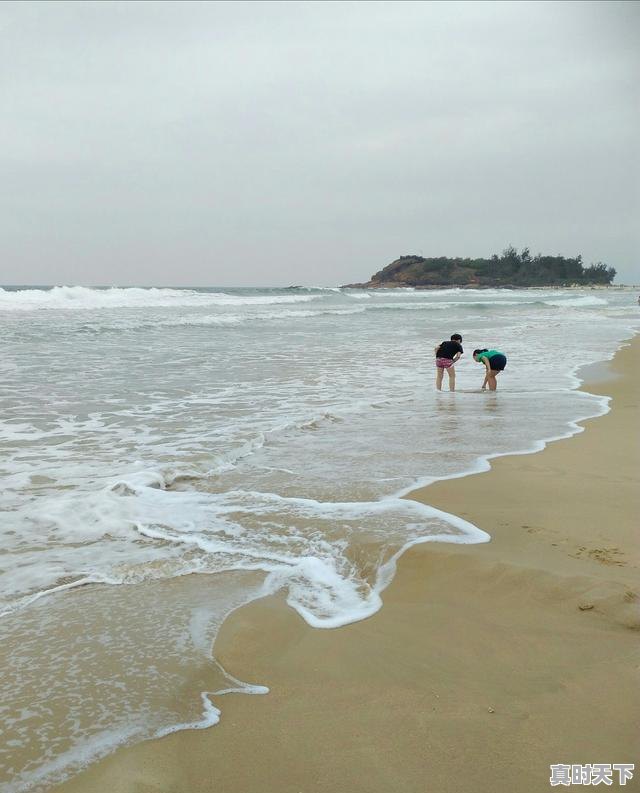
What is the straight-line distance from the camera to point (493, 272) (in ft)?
430

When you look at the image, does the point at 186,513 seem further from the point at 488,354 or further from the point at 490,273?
the point at 490,273

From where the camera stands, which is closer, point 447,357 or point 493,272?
point 447,357

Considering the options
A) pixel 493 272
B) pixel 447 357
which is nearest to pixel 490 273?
pixel 493 272

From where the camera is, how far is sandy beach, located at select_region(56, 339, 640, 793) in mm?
2119

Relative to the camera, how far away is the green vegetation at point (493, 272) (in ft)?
412

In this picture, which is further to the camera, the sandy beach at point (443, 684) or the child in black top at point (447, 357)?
the child in black top at point (447, 357)

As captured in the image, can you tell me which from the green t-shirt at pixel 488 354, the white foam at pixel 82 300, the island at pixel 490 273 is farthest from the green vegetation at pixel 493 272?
the green t-shirt at pixel 488 354

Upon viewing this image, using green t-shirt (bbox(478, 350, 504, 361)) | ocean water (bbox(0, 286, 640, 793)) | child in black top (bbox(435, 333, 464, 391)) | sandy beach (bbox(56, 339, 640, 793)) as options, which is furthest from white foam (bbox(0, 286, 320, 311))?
sandy beach (bbox(56, 339, 640, 793))

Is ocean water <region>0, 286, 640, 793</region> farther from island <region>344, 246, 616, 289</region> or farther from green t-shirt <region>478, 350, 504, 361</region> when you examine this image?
island <region>344, 246, 616, 289</region>

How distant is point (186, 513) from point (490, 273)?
13364 cm

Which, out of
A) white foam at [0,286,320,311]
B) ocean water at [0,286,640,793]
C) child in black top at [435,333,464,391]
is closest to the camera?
ocean water at [0,286,640,793]

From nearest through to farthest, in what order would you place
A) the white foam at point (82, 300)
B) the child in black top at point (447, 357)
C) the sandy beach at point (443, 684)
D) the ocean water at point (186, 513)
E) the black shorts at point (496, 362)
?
the sandy beach at point (443, 684) → the ocean water at point (186, 513) → the black shorts at point (496, 362) → the child in black top at point (447, 357) → the white foam at point (82, 300)

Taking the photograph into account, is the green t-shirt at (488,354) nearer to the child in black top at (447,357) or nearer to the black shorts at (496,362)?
the black shorts at (496,362)

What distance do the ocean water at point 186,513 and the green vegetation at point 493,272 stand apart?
11658 centimetres
